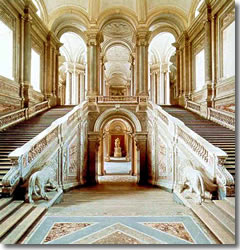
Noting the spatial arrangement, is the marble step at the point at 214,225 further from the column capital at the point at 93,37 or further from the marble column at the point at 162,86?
the marble column at the point at 162,86

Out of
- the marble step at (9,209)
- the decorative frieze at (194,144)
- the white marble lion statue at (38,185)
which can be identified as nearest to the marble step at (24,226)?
the marble step at (9,209)

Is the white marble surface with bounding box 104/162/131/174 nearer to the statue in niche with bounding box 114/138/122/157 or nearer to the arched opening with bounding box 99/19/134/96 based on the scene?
the arched opening with bounding box 99/19/134/96

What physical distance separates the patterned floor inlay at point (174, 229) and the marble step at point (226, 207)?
2.74ft

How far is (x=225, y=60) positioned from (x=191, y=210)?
25.3 feet

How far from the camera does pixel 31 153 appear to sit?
542 centimetres

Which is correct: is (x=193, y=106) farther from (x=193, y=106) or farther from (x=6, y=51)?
(x=6, y=51)

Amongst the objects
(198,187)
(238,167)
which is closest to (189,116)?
(198,187)

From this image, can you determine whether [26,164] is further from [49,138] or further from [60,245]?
[60,245]

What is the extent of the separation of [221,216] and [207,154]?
1691 mm

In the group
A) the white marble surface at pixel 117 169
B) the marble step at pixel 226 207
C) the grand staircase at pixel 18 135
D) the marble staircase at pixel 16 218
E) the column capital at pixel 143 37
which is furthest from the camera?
the white marble surface at pixel 117 169

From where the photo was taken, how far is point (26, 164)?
5109 millimetres

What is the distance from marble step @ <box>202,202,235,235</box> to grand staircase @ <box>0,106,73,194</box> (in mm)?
4626

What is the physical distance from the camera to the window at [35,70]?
40.9ft

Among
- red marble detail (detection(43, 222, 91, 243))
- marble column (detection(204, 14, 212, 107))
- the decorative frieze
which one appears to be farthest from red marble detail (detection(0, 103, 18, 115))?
marble column (detection(204, 14, 212, 107))
